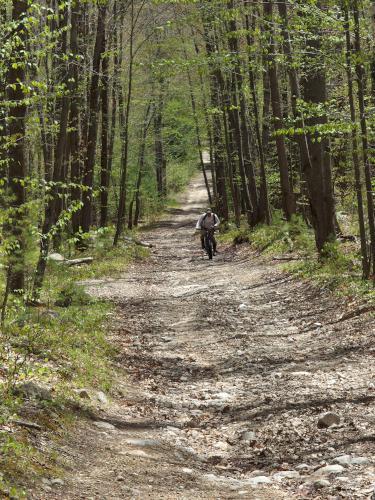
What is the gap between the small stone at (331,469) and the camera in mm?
5387

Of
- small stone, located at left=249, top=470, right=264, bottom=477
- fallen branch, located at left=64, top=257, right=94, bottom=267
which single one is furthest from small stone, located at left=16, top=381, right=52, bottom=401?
fallen branch, located at left=64, top=257, right=94, bottom=267

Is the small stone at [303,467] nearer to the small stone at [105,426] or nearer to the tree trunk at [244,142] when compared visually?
the small stone at [105,426]

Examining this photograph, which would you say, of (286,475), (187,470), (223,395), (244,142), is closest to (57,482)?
(187,470)

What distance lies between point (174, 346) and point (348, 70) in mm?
5517

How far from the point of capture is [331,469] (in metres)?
5.45

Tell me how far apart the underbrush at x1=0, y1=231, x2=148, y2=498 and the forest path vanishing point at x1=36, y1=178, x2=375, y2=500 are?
28cm

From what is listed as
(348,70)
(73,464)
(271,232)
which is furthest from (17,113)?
(271,232)

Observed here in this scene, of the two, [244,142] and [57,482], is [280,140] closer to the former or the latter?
[244,142]

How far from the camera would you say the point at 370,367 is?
332 inches

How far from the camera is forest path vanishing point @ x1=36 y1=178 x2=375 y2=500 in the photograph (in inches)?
209

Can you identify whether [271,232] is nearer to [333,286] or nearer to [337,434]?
[333,286]

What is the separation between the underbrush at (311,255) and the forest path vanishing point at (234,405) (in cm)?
45

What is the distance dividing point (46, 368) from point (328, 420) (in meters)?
2.81

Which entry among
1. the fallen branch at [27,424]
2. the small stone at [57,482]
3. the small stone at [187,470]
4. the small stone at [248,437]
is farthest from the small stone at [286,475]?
the fallen branch at [27,424]
